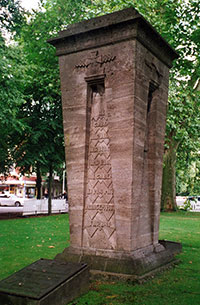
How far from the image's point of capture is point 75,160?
7500 millimetres

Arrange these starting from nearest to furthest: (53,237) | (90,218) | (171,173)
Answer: (90,218)
(53,237)
(171,173)

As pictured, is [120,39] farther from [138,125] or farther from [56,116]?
[56,116]

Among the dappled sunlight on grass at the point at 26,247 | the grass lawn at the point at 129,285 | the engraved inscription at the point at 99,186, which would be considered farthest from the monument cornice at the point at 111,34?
the dappled sunlight on grass at the point at 26,247

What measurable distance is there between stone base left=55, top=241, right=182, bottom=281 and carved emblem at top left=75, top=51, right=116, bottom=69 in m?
3.91

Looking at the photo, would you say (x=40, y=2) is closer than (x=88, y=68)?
No

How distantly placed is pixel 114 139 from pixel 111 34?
2.17 meters

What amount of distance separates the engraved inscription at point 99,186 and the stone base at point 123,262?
255 millimetres

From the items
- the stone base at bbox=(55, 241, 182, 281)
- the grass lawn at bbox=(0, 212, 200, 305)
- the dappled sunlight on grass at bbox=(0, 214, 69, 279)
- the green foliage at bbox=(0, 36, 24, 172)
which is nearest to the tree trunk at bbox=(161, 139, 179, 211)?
the green foliage at bbox=(0, 36, 24, 172)

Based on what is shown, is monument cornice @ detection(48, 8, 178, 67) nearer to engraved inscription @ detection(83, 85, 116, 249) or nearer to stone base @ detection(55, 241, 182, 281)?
engraved inscription @ detection(83, 85, 116, 249)

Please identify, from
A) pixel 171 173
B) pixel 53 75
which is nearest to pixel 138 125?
pixel 53 75

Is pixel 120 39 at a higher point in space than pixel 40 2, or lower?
lower

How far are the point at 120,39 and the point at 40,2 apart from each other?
1998 cm

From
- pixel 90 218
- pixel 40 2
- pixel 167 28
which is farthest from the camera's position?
pixel 40 2

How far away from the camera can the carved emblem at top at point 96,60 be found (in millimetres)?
7189
